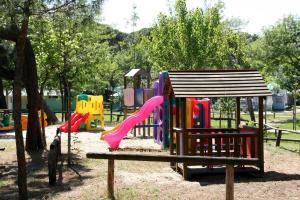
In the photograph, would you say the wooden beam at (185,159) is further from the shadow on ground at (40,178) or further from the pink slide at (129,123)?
the pink slide at (129,123)

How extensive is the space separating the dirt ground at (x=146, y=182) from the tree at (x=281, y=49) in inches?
970

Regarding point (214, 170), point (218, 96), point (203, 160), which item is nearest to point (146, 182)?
point (214, 170)

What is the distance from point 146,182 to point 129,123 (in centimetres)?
708

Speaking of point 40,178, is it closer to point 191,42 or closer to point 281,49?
point 191,42

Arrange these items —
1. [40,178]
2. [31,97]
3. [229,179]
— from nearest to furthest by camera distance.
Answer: [229,179]
[40,178]
[31,97]

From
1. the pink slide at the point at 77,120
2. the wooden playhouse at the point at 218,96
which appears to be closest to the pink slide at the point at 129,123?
the wooden playhouse at the point at 218,96

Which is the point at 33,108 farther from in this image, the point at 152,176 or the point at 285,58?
the point at 285,58

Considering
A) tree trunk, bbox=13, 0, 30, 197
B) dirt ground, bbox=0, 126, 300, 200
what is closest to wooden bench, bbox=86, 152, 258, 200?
dirt ground, bbox=0, 126, 300, 200

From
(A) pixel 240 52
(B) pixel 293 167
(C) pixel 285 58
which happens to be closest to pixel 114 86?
(C) pixel 285 58

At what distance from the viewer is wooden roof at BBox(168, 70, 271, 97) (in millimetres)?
10742

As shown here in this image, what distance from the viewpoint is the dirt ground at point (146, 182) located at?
28.1 feet

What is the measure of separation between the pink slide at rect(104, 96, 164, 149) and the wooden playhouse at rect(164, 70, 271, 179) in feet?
16.0

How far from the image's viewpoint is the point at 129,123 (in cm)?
1686

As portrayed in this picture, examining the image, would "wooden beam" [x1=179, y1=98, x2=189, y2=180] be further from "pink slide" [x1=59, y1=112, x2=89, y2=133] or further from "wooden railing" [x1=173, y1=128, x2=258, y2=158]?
"pink slide" [x1=59, y1=112, x2=89, y2=133]
